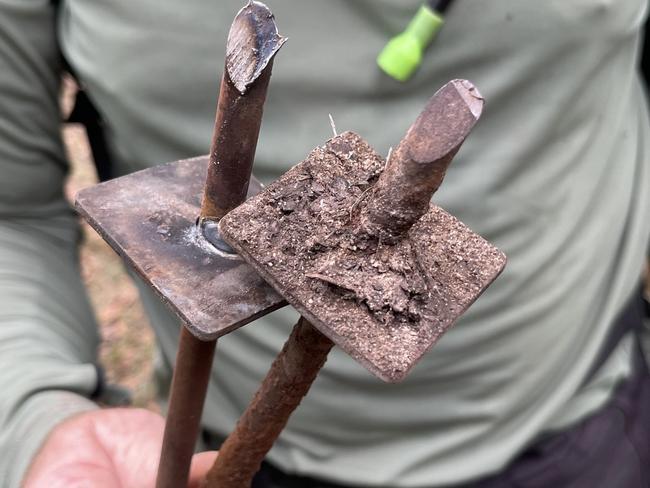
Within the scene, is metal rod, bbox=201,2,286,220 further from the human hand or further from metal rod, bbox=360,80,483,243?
the human hand

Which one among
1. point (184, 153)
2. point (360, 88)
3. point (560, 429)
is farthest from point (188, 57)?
point (560, 429)

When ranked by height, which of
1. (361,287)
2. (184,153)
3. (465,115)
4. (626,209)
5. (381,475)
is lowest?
(381,475)

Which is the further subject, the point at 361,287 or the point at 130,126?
the point at 130,126

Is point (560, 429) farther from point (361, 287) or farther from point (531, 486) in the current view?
point (361, 287)

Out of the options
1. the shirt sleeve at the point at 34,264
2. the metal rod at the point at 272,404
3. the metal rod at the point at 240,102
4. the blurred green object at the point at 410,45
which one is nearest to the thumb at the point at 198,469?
the metal rod at the point at 272,404

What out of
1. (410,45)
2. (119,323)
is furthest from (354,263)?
(119,323)

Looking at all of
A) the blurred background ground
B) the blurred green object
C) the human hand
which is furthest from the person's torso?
the blurred background ground
